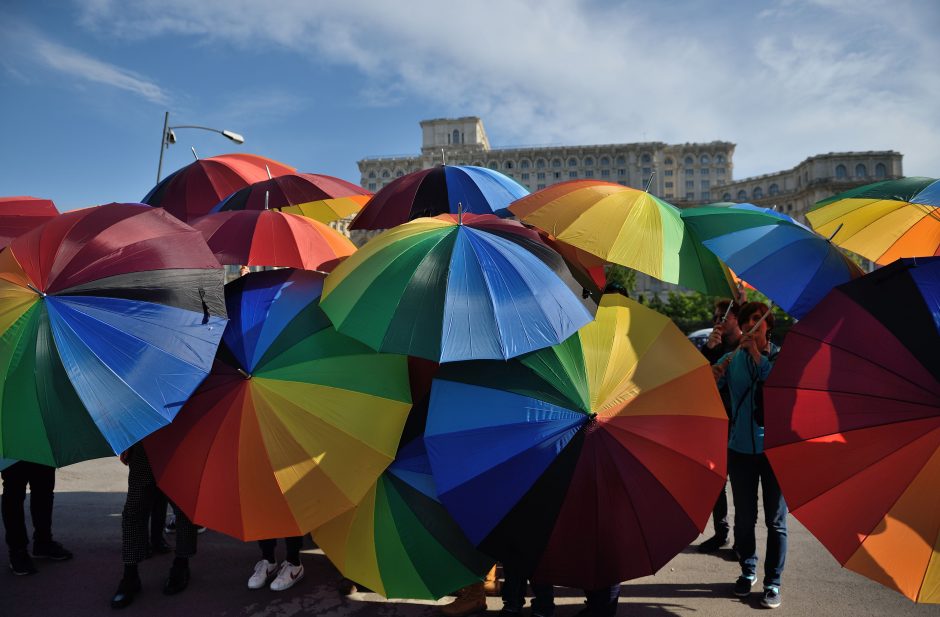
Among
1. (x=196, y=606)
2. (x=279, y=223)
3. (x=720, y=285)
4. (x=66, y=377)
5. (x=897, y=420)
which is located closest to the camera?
(x=897, y=420)

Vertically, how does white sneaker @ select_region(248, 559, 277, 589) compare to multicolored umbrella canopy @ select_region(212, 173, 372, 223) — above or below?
below

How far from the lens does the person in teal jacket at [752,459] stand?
14.3 ft

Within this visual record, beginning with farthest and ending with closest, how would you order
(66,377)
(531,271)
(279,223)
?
1. (279,223)
2. (531,271)
3. (66,377)

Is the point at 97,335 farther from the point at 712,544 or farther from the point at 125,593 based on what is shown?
the point at 712,544

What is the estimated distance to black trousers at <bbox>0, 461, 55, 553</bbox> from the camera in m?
4.75

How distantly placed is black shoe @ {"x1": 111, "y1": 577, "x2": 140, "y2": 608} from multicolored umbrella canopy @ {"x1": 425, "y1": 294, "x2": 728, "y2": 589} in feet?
9.89

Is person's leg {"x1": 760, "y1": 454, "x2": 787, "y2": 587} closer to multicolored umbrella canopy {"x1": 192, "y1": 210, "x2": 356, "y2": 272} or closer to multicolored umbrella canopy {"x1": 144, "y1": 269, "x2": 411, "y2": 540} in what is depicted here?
multicolored umbrella canopy {"x1": 144, "y1": 269, "x2": 411, "y2": 540}

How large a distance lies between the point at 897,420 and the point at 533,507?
1895 mm

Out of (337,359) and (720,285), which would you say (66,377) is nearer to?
(337,359)

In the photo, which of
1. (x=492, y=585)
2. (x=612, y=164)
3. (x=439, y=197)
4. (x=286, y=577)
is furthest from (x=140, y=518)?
(x=612, y=164)

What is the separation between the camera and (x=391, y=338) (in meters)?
3.11

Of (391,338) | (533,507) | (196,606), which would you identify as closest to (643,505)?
(533,507)

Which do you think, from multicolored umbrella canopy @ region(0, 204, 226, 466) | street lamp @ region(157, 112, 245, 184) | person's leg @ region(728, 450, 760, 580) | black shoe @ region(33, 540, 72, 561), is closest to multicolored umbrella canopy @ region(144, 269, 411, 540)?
multicolored umbrella canopy @ region(0, 204, 226, 466)

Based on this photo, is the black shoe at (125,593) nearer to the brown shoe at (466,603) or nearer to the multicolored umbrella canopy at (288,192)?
the brown shoe at (466,603)
